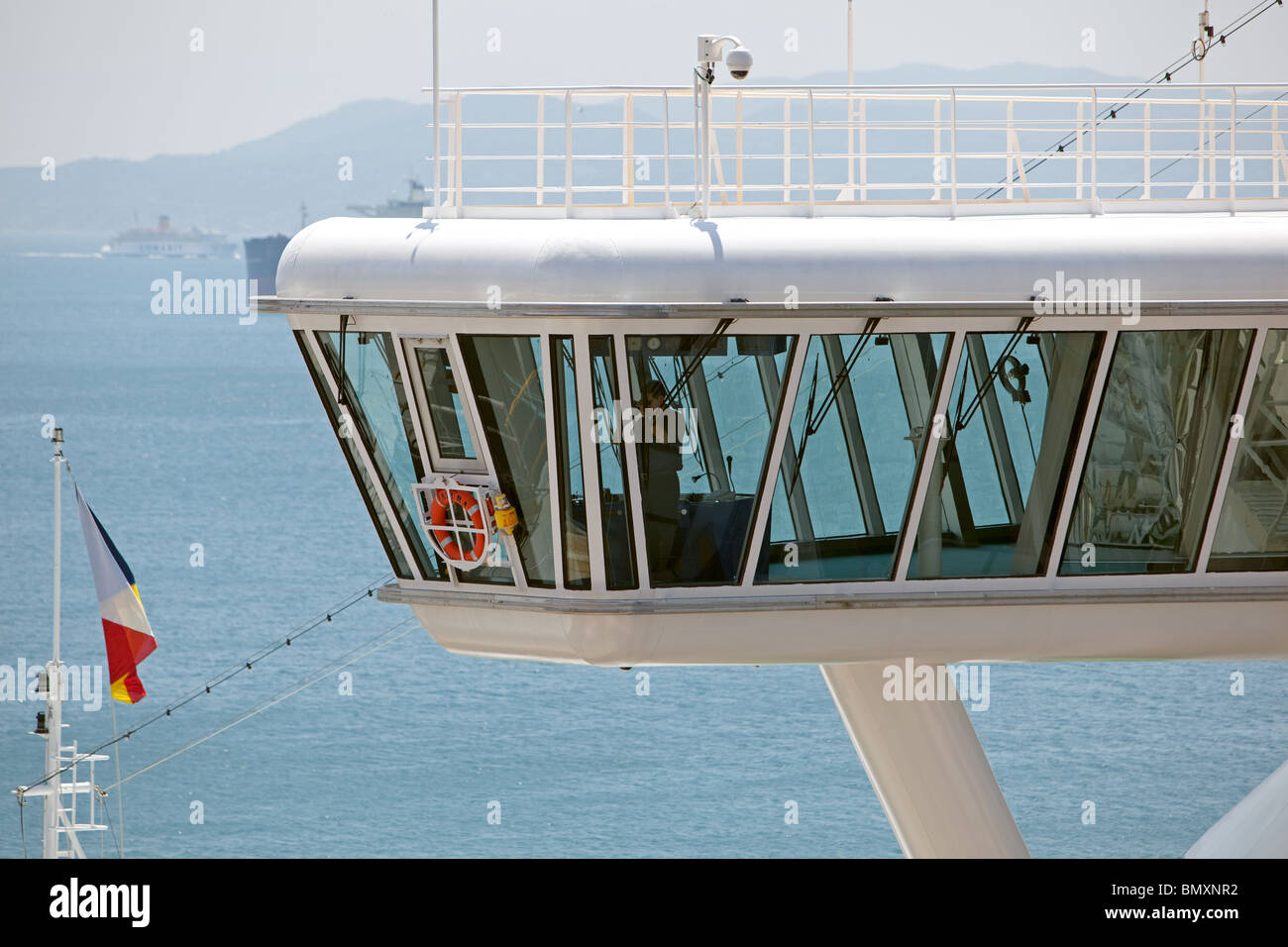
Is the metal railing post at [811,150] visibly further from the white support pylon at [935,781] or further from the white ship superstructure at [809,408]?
the white support pylon at [935,781]

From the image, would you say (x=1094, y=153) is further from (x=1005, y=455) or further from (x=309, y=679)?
(x=309, y=679)

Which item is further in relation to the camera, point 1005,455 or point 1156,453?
point 1156,453

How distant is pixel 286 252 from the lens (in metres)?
15.7

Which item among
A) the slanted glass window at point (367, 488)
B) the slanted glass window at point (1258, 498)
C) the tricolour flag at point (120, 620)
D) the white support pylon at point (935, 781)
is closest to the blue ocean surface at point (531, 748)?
the tricolour flag at point (120, 620)

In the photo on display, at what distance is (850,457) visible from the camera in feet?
50.1

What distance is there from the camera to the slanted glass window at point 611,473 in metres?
14.5

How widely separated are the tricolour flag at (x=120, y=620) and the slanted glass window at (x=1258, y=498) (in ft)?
80.0

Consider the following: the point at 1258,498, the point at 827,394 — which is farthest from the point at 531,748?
Answer: the point at 827,394

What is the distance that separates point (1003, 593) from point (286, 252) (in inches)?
274

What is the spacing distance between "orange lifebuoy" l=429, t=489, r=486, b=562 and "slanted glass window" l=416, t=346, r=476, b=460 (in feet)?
1.16

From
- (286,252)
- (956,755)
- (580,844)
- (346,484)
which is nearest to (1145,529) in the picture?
(956,755)

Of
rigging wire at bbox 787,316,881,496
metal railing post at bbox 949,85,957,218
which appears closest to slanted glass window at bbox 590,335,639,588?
rigging wire at bbox 787,316,881,496

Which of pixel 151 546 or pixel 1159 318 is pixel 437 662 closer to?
pixel 151 546

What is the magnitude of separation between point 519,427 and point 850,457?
2843mm
